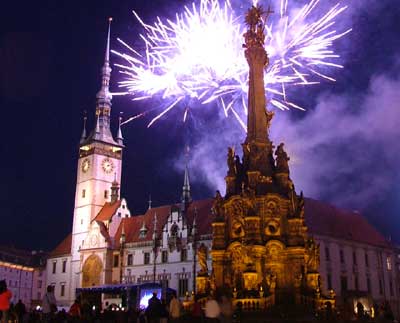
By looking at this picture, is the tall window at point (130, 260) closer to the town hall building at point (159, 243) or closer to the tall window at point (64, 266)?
the town hall building at point (159, 243)

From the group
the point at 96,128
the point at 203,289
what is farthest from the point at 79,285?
the point at 203,289

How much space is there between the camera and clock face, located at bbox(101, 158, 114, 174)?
7581cm

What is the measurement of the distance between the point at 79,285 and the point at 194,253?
767 inches

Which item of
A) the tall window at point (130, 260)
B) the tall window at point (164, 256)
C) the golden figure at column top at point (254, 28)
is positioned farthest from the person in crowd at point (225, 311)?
the tall window at point (130, 260)

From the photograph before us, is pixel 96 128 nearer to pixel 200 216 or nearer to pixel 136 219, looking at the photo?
pixel 136 219

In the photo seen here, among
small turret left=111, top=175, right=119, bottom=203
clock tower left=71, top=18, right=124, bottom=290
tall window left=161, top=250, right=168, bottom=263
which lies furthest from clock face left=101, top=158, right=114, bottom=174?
tall window left=161, top=250, right=168, bottom=263

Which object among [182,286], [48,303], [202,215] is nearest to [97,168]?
[202,215]

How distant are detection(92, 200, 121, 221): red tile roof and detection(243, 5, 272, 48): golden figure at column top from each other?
44.7 metres

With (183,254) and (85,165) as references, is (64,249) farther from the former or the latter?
(183,254)

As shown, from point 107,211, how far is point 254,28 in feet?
156

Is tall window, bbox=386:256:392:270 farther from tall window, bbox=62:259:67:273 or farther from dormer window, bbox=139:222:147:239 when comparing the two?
tall window, bbox=62:259:67:273

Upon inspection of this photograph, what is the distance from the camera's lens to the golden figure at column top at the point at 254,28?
2809cm

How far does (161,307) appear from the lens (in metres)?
16.3

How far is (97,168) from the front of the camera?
74938 millimetres
